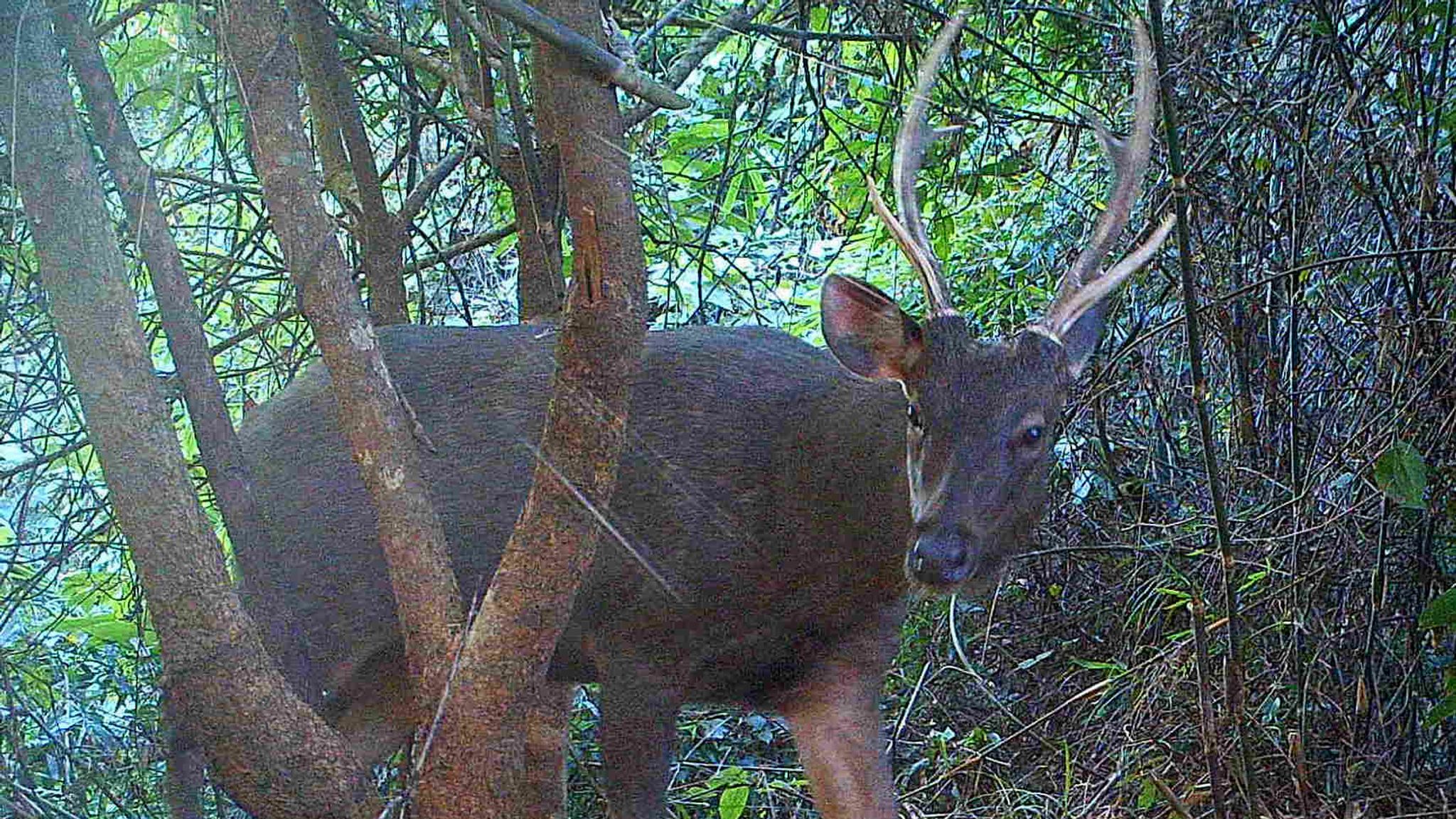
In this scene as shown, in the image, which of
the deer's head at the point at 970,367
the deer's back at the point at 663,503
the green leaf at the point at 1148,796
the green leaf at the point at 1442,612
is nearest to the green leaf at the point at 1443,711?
the green leaf at the point at 1442,612

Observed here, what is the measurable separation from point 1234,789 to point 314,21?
2642 millimetres

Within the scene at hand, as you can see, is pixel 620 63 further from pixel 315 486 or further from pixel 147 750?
pixel 147 750

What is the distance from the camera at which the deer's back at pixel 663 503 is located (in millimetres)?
3623

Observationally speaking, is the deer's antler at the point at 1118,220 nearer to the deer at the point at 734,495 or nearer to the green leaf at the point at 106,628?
the deer at the point at 734,495

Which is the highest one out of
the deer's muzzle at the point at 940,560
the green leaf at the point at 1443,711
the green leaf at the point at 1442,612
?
the deer's muzzle at the point at 940,560

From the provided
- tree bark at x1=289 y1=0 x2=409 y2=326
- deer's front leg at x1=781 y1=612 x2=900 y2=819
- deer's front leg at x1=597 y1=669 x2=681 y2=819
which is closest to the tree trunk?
tree bark at x1=289 y1=0 x2=409 y2=326

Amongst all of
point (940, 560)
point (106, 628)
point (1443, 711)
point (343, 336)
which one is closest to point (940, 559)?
point (940, 560)

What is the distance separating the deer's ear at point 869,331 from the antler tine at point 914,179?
87 millimetres

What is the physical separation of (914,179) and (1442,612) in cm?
140

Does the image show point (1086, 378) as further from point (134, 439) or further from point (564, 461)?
point (134, 439)

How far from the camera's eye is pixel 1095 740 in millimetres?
3984

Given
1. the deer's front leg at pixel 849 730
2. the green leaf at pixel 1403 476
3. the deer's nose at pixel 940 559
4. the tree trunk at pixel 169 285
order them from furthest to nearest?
the deer's front leg at pixel 849 730 → the deer's nose at pixel 940 559 → the green leaf at pixel 1403 476 → the tree trunk at pixel 169 285

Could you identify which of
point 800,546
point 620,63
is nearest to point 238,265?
point 800,546

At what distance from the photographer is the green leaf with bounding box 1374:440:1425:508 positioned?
295cm
